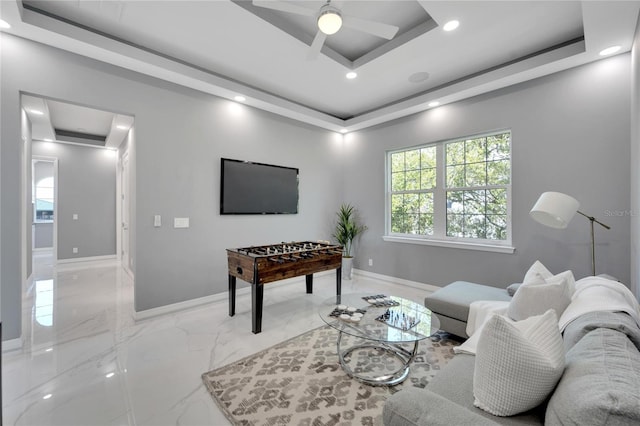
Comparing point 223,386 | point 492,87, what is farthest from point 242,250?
point 492,87

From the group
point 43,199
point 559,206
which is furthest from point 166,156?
point 43,199

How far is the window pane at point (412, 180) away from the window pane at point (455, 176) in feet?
1.62

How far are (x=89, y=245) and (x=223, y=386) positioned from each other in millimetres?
6311

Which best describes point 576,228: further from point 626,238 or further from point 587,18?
point 587,18

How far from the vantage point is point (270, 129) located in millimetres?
4461

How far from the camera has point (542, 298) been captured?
192cm

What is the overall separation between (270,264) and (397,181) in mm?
2878

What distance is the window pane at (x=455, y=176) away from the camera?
13.5 feet

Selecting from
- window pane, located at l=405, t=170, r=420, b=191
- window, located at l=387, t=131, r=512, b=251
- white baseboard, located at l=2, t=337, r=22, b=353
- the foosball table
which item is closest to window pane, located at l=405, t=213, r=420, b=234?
window, located at l=387, t=131, r=512, b=251

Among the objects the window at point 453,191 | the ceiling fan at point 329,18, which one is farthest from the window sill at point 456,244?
the ceiling fan at point 329,18

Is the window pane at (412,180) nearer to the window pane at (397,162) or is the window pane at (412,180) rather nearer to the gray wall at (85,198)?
the window pane at (397,162)

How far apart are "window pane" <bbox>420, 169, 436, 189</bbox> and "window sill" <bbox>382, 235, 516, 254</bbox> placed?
2.78 feet

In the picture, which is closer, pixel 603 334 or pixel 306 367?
pixel 603 334

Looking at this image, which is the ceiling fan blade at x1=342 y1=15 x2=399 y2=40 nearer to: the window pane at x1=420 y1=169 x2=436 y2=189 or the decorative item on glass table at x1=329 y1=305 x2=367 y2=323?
the decorative item on glass table at x1=329 y1=305 x2=367 y2=323
